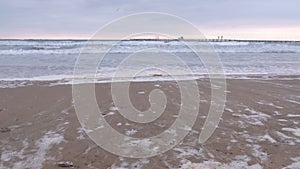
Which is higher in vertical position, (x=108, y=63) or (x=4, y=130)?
(x=108, y=63)

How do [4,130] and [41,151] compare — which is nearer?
[41,151]

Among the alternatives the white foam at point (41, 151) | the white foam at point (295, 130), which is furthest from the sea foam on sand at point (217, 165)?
the white foam at point (41, 151)

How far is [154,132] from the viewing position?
16.7ft

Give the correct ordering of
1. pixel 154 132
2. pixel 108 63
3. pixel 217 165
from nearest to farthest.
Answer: pixel 217 165 < pixel 154 132 < pixel 108 63

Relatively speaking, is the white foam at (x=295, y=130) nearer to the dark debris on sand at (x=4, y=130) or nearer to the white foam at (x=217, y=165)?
the white foam at (x=217, y=165)

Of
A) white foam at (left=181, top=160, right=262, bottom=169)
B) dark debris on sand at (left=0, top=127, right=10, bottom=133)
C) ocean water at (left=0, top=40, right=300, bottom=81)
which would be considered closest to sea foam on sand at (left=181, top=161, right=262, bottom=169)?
white foam at (left=181, top=160, right=262, bottom=169)

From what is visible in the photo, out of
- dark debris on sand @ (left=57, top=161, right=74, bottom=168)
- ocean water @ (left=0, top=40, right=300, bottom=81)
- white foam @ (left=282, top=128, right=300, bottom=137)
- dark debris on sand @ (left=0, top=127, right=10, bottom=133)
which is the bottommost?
dark debris on sand @ (left=57, top=161, right=74, bottom=168)

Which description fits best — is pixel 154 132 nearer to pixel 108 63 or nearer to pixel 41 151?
pixel 41 151

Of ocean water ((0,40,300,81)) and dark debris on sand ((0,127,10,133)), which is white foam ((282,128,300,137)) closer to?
dark debris on sand ((0,127,10,133))

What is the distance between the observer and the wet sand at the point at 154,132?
4.06m

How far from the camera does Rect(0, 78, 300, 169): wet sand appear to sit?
4.06 m

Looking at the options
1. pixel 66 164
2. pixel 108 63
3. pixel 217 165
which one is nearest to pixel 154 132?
pixel 217 165

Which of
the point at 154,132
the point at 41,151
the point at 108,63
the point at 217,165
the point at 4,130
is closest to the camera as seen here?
the point at 217,165

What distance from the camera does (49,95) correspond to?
8203mm
